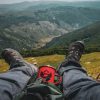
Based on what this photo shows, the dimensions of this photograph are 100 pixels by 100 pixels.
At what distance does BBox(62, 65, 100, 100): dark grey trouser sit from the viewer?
4949mm

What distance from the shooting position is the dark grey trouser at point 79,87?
16.2ft

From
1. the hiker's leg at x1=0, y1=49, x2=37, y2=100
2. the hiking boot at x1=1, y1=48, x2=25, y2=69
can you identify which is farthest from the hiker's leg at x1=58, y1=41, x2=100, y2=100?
the hiking boot at x1=1, y1=48, x2=25, y2=69

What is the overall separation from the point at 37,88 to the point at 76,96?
0.98m

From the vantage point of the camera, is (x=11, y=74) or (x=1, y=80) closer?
(x=1, y=80)

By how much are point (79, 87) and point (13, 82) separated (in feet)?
5.36

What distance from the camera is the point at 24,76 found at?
6844 mm

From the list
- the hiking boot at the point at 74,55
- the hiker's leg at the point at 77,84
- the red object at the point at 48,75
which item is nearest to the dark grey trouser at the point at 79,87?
the hiker's leg at the point at 77,84

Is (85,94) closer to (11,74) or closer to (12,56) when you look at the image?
(11,74)

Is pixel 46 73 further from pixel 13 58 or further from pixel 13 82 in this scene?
pixel 13 58

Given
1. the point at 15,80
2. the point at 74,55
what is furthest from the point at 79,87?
the point at 74,55

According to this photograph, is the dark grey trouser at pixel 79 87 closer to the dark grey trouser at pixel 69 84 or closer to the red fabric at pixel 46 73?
the dark grey trouser at pixel 69 84

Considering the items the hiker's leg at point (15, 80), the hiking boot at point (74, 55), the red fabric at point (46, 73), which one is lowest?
the hiking boot at point (74, 55)

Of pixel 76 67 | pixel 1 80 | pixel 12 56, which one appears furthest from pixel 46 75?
pixel 12 56

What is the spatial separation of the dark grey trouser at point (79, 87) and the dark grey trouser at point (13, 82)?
1071 millimetres
